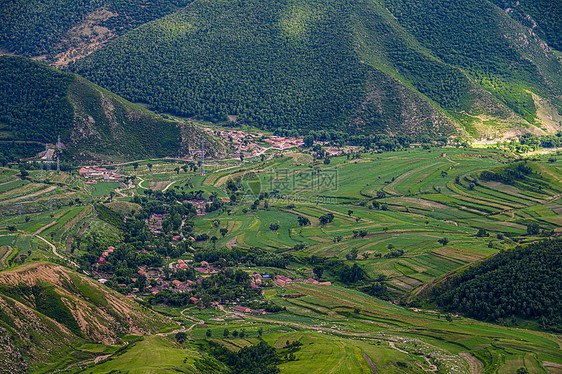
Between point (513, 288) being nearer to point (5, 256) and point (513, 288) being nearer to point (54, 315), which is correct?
point (54, 315)

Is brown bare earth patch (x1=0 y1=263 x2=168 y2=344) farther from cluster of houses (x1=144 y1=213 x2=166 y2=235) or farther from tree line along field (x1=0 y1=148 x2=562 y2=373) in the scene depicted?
cluster of houses (x1=144 y1=213 x2=166 y2=235)

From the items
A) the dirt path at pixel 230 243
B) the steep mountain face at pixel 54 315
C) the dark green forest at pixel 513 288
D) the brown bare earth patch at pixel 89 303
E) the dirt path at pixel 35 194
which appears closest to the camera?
the steep mountain face at pixel 54 315

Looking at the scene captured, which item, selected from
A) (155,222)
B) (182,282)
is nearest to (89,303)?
(182,282)

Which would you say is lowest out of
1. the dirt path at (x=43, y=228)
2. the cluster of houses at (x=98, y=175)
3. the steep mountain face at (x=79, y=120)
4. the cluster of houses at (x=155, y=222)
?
the cluster of houses at (x=155, y=222)

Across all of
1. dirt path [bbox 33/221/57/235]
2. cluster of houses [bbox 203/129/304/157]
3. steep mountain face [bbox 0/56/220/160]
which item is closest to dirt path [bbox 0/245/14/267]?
dirt path [bbox 33/221/57/235]

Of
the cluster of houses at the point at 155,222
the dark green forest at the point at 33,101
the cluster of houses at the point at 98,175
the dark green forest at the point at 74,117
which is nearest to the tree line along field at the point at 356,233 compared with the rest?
the cluster of houses at the point at 98,175

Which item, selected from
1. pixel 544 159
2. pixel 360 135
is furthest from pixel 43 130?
pixel 544 159

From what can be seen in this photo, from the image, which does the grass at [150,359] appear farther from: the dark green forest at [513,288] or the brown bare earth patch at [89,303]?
the dark green forest at [513,288]
